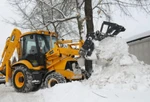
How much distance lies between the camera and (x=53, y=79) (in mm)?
9883

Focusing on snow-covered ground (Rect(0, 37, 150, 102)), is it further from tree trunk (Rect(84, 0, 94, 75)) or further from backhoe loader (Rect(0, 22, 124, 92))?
tree trunk (Rect(84, 0, 94, 75))

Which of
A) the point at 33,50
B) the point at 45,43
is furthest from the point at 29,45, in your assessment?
the point at 45,43

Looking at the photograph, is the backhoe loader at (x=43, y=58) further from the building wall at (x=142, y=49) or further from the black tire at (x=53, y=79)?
the building wall at (x=142, y=49)

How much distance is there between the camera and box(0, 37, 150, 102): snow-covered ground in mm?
7180

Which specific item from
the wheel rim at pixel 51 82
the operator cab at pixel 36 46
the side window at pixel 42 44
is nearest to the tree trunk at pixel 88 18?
the operator cab at pixel 36 46

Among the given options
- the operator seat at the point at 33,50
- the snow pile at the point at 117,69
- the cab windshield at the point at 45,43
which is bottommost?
the snow pile at the point at 117,69

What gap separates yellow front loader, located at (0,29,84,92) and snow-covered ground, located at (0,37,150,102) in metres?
0.99

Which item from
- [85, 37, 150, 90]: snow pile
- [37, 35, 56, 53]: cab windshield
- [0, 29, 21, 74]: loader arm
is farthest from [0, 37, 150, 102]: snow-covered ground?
→ [0, 29, 21, 74]: loader arm

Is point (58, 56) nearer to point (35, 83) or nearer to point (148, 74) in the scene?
point (35, 83)

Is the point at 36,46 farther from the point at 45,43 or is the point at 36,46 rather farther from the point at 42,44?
the point at 45,43

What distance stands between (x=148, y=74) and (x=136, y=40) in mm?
8082

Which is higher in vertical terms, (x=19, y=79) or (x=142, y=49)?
(x=142, y=49)

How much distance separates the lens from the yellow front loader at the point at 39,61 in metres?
10.1

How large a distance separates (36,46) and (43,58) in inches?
22.7
